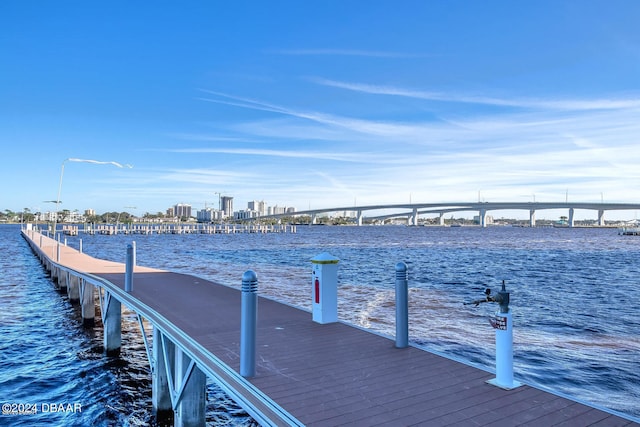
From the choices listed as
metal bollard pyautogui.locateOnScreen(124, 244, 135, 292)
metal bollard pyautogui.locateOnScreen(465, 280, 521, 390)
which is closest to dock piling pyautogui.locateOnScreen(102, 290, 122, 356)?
metal bollard pyautogui.locateOnScreen(124, 244, 135, 292)

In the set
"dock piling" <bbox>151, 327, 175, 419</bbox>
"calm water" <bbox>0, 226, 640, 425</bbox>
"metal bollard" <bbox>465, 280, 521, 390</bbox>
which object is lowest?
"calm water" <bbox>0, 226, 640, 425</bbox>

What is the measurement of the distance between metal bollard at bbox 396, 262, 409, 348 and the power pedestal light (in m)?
1.61

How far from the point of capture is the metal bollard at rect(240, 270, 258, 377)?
193 inches

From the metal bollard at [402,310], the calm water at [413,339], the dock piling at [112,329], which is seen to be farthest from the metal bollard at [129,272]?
the metal bollard at [402,310]

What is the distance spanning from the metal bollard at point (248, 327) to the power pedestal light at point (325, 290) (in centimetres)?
255

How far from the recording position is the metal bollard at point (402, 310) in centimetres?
600

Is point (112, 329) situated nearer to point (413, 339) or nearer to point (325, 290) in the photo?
point (325, 290)

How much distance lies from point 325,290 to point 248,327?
2738 mm

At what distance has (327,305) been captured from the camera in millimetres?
7504

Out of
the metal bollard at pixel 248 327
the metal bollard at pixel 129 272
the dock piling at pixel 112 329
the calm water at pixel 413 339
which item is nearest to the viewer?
the metal bollard at pixel 248 327

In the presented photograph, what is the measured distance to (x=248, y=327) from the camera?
499cm

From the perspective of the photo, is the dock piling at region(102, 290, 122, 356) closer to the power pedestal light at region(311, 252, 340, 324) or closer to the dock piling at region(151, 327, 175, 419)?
the dock piling at region(151, 327, 175, 419)

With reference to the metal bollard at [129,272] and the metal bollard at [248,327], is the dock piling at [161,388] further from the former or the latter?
the metal bollard at [129,272]

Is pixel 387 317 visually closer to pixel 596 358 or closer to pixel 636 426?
pixel 596 358
